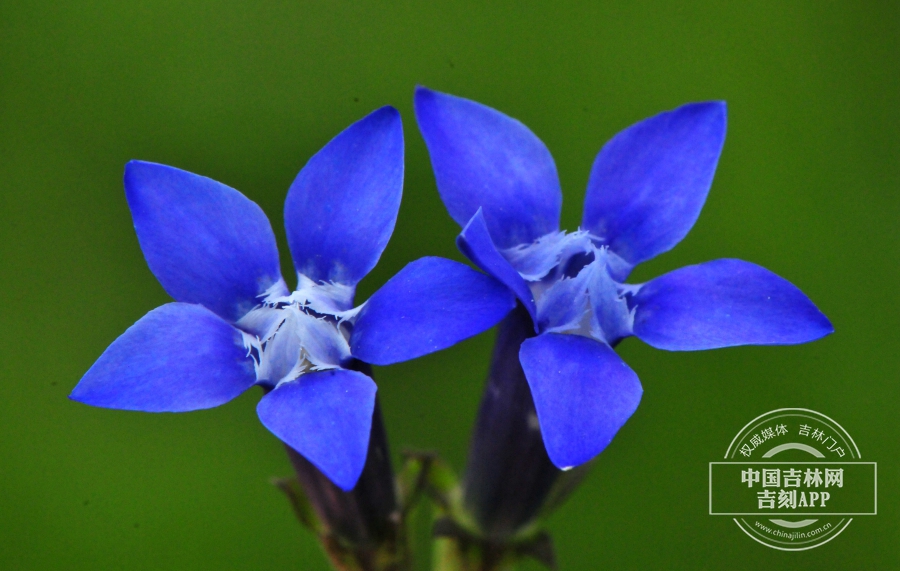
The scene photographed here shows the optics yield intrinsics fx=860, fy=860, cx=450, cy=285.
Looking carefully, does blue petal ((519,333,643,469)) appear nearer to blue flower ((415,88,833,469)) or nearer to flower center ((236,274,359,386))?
blue flower ((415,88,833,469))

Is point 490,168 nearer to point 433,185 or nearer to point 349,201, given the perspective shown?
point 349,201

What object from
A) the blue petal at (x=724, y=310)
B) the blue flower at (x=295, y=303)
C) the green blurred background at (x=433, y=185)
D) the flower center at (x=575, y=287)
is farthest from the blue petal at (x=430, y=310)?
the green blurred background at (x=433, y=185)

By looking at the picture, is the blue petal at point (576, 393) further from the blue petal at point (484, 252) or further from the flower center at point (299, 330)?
the flower center at point (299, 330)

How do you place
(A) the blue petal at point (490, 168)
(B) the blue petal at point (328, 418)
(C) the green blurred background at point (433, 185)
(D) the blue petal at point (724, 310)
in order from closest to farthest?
(B) the blue petal at point (328, 418) < (D) the blue petal at point (724, 310) < (A) the blue petal at point (490, 168) < (C) the green blurred background at point (433, 185)

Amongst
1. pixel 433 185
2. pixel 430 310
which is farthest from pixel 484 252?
pixel 433 185

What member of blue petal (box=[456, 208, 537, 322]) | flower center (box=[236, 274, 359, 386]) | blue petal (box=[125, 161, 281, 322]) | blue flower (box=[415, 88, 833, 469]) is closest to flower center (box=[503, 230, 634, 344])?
blue flower (box=[415, 88, 833, 469])

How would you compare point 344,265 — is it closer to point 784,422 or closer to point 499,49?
point 784,422
